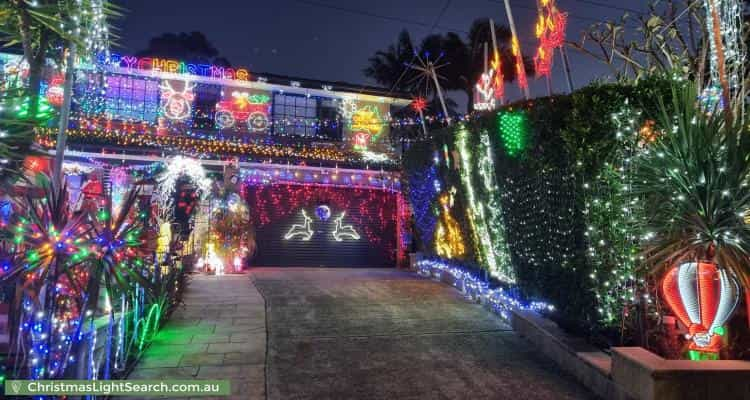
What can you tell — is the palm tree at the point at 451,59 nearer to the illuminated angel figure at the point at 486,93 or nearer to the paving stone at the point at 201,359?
the illuminated angel figure at the point at 486,93

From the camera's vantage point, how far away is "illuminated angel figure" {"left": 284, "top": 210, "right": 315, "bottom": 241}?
15.6 metres

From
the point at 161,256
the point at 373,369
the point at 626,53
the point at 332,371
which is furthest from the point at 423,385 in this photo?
the point at 626,53

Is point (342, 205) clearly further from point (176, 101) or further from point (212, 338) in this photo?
point (212, 338)

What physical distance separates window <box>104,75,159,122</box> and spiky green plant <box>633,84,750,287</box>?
14112mm

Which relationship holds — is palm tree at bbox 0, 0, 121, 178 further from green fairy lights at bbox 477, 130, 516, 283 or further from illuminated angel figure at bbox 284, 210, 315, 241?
illuminated angel figure at bbox 284, 210, 315, 241

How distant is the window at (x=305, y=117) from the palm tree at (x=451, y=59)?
8363mm

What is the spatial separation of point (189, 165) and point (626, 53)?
11.3 meters

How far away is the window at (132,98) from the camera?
14523 mm

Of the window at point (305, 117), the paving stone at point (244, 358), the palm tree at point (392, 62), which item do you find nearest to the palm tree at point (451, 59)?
the palm tree at point (392, 62)

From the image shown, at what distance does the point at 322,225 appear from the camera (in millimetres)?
15961

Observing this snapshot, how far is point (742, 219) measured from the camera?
4.54 m

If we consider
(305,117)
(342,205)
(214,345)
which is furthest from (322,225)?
(214,345)

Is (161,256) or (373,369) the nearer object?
(373,369)

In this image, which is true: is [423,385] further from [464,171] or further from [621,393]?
[464,171]
